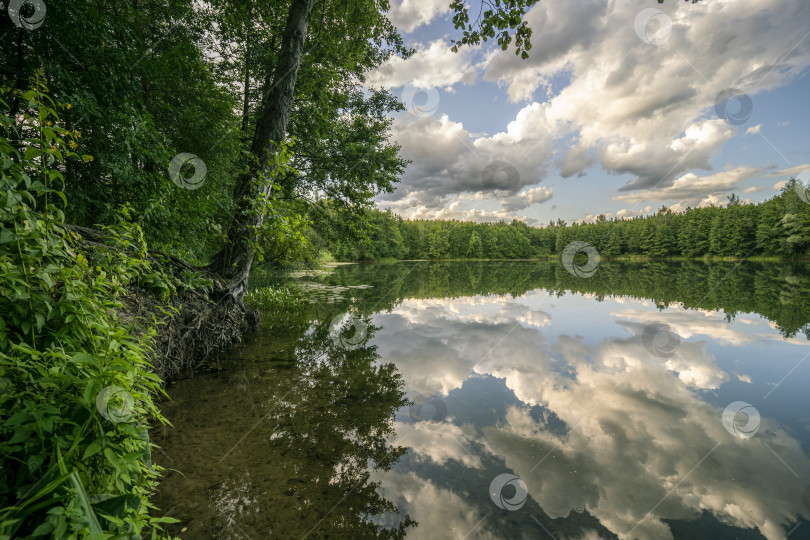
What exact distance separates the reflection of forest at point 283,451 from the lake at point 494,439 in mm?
17

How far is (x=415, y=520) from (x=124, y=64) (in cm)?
709

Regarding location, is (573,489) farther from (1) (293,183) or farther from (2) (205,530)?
(1) (293,183)

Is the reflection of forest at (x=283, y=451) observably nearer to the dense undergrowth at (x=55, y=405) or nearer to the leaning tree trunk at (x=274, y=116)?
the dense undergrowth at (x=55, y=405)

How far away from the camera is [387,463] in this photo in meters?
3.17

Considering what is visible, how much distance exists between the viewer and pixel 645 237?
75.2 metres

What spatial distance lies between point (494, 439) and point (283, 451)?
236 cm

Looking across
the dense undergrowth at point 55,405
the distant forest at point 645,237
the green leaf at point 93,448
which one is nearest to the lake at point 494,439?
the dense undergrowth at point 55,405

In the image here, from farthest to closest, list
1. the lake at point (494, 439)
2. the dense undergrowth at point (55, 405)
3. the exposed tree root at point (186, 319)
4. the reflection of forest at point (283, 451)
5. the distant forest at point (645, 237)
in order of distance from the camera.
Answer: the distant forest at point (645, 237) → the exposed tree root at point (186, 319) → the lake at point (494, 439) → the reflection of forest at point (283, 451) → the dense undergrowth at point (55, 405)

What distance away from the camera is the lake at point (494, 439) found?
2.51 m

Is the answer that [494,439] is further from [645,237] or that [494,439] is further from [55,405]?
[645,237]

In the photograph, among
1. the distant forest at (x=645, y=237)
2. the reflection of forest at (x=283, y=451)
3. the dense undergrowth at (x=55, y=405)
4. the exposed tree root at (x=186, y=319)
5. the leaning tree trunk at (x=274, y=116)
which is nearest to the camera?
the dense undergrowth at (x=55, y=405)

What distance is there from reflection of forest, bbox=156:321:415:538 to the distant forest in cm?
756

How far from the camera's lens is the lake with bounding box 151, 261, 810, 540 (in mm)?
2514

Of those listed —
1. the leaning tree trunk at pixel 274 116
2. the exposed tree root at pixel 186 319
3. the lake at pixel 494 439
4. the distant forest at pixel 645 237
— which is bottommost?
the lake at pixel 494 439
